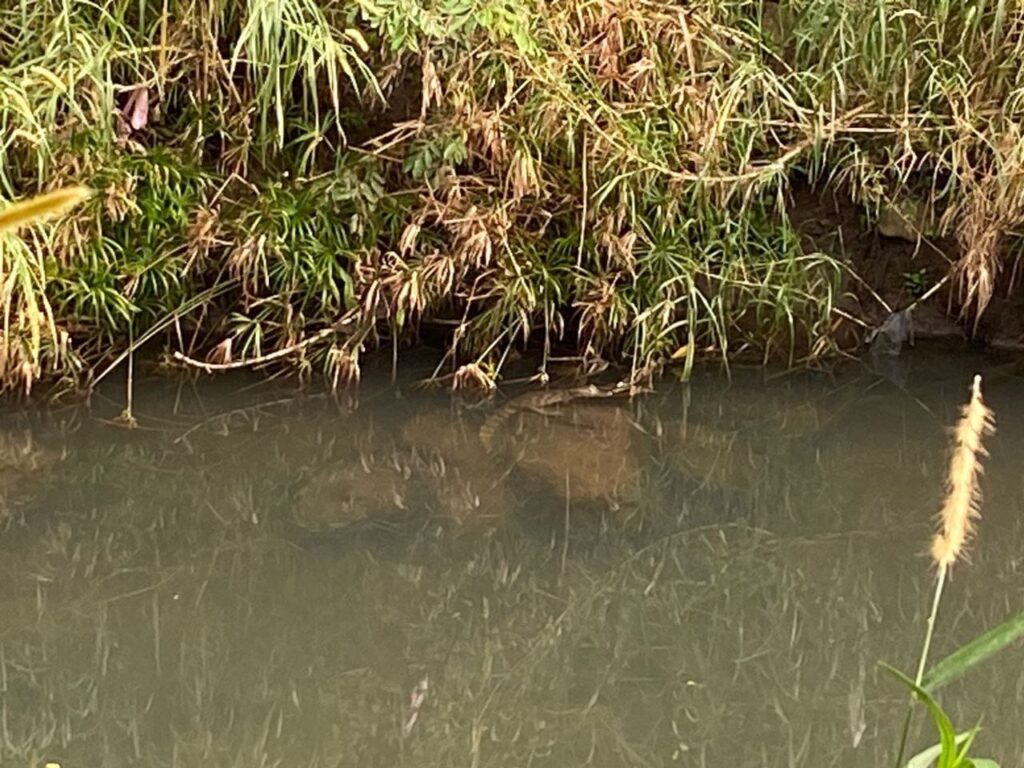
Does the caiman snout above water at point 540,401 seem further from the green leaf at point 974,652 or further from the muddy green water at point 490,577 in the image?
the green leaf at point 974,652

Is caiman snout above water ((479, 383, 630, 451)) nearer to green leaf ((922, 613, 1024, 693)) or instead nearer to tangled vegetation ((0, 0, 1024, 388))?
tangled vegetation ((0, 0, 1024, 388))

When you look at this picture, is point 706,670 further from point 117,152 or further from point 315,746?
point 117,152

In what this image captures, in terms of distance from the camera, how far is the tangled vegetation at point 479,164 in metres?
2.37

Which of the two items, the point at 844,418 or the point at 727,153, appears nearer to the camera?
the point at 844,418

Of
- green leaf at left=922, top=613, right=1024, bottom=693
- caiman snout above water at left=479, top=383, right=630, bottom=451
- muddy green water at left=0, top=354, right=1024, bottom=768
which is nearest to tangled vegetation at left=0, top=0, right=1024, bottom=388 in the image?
caiman snout above water at left=479, top=383, right=630, bottom=451

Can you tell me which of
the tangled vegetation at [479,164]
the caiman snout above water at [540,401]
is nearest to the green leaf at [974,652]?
the caiman snout above water at [540,401]

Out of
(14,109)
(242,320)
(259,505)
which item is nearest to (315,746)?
(259,505)

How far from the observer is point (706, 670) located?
154 centimetres

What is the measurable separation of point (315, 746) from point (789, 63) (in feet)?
6.23

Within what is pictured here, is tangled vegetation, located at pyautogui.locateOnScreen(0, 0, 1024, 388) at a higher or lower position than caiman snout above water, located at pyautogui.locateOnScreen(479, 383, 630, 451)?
higher

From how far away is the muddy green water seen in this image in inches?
55.7

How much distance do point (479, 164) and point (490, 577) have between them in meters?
1.05

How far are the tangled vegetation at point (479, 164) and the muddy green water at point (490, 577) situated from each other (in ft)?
0.59

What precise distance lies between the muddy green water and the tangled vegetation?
18 centimetres
